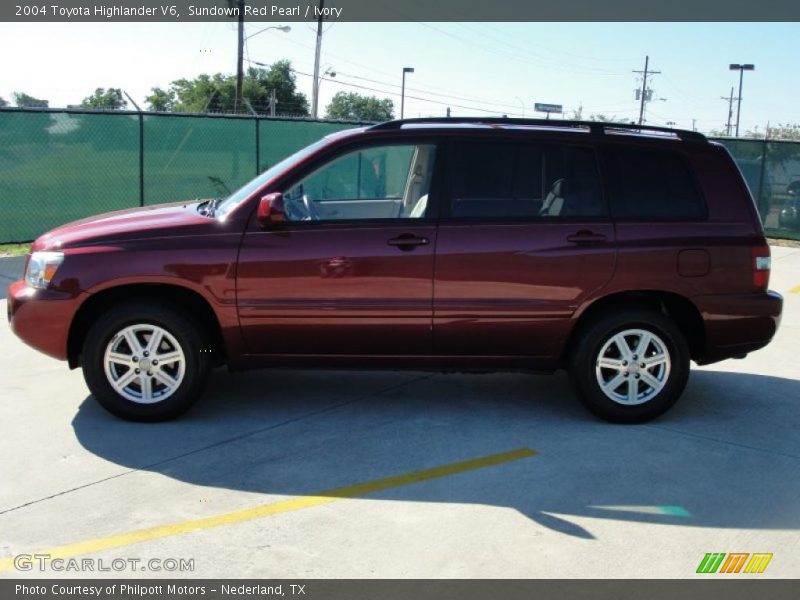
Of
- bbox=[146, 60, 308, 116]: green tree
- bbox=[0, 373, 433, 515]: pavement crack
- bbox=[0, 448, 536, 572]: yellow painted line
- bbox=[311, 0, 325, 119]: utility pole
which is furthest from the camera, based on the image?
bbox=[146, 60, 308, 116]: green tree

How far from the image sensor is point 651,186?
5777 millimetres

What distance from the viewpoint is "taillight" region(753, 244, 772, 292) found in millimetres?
5714

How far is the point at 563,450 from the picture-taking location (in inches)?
207

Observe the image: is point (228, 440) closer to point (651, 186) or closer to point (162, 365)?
point (162, 365)

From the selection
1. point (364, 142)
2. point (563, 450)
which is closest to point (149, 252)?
point (364, 142)

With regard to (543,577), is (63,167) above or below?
above

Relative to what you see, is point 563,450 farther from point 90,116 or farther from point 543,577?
point 90,116

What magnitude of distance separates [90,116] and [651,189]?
395 inches

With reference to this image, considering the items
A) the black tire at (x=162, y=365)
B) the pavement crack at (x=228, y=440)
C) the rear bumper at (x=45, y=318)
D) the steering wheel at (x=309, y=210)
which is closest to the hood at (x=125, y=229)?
the rear bumper at (x=45, y=318)

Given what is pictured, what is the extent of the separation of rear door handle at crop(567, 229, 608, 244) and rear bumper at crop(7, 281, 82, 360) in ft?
10.3

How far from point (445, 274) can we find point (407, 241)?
32 centimetres

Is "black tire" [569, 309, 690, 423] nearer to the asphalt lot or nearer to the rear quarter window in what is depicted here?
the asphalt lot

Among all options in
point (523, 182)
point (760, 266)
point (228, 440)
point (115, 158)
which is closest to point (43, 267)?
point (228, 440)

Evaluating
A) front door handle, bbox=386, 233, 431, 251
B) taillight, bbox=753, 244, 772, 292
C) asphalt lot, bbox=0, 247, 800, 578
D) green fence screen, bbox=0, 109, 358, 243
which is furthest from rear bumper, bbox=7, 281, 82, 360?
green fence screen, bbox=0, 109, 358, 243
